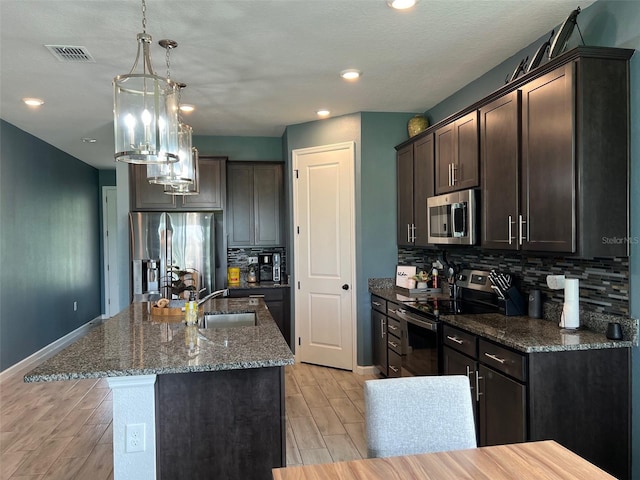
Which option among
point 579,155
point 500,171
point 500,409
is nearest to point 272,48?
point 500,171

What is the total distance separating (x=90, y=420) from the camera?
366cm

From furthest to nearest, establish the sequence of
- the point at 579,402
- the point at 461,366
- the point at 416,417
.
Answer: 1. the point at 461,366
2. the point at 579,402
3. the point at 416,417

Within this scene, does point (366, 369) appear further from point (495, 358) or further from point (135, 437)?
point (135, 437)

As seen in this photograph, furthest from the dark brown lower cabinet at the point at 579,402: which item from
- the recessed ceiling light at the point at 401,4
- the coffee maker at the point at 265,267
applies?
the coffee maker at the point at 265,267

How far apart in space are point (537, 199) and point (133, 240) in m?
4.03

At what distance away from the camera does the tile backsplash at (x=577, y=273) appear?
2.40 m

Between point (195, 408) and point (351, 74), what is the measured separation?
2.64 metres

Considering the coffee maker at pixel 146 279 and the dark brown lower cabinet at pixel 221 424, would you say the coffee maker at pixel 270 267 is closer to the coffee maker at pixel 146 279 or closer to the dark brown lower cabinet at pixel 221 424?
the coffee maker at pixel 146 279

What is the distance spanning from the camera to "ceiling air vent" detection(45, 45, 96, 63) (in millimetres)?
2978

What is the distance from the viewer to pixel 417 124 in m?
4.54

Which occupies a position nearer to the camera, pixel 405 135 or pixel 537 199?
pixel 537 199

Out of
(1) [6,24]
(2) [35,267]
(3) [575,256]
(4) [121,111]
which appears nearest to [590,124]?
(3) [575,256]

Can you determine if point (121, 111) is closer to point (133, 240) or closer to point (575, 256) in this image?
point (575, 256)

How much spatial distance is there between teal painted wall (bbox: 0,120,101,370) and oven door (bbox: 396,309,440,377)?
3.93 meters
